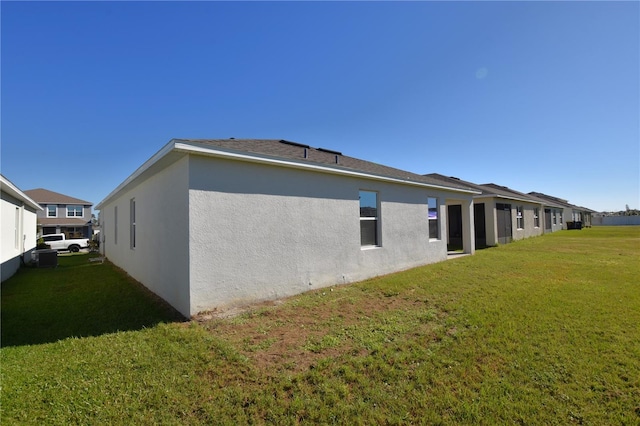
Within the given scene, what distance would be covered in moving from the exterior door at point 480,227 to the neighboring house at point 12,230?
21590mm

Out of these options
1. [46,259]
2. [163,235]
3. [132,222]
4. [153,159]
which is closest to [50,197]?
[46,259]

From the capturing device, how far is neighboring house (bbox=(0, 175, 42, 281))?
8711 mm

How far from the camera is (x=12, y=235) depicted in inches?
405

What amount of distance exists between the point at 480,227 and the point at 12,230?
23.2 metres

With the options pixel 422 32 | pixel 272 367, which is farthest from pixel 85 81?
pixel 422 32

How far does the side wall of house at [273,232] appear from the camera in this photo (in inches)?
197

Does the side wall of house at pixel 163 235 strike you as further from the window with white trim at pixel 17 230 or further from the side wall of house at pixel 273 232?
the window with white trim at pixel 17 230

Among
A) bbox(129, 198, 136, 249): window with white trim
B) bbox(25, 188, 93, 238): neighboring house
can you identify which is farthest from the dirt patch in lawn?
bbox(25, 188, 93, 238): neighboring house

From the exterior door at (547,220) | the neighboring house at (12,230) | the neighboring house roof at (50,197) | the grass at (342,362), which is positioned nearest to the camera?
the grass at (342,362)

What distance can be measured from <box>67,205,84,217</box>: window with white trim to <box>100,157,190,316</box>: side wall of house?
103 ft

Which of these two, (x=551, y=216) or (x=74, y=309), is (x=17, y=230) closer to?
(x=74, y=309)

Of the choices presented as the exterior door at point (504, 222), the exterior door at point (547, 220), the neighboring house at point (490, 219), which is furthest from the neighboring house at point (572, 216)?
the exterior door at point (504, 222)

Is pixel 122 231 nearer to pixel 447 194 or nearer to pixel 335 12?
pixel 335 12

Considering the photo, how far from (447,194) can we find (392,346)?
933 cm
